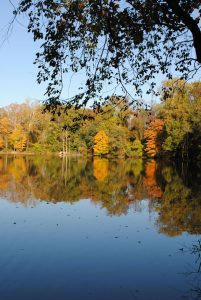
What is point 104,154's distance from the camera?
68.2 meters

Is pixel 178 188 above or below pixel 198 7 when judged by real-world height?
below

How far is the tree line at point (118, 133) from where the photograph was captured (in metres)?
47.5

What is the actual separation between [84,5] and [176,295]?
214 inches

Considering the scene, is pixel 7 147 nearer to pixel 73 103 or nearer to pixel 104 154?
pixel 104 154

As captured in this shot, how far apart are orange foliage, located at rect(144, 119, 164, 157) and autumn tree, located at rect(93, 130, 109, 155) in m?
7.74

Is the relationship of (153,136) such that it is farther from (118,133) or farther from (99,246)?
(99,246)

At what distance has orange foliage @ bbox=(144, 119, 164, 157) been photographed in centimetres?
5834

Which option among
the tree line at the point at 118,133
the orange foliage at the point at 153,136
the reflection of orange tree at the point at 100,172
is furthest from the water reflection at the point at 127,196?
the orange foliage at the point at 153,136

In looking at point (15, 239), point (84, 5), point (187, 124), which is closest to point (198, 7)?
point (84, 5)

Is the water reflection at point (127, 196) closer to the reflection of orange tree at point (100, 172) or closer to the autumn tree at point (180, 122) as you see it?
the reflection of orange tree at point (100, 172)

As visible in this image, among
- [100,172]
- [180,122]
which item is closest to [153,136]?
[180,122]

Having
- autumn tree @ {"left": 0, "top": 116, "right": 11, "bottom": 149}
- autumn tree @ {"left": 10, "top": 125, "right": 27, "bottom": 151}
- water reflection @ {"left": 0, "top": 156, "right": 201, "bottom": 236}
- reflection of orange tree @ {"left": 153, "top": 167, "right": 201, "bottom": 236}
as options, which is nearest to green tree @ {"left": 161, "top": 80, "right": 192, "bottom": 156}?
water reflection @ {"left": 0, "top": 156, "right": 201, "bottom": 236}

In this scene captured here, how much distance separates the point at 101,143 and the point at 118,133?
3.93 meters

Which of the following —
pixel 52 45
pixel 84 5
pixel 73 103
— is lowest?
pixel 73 103
